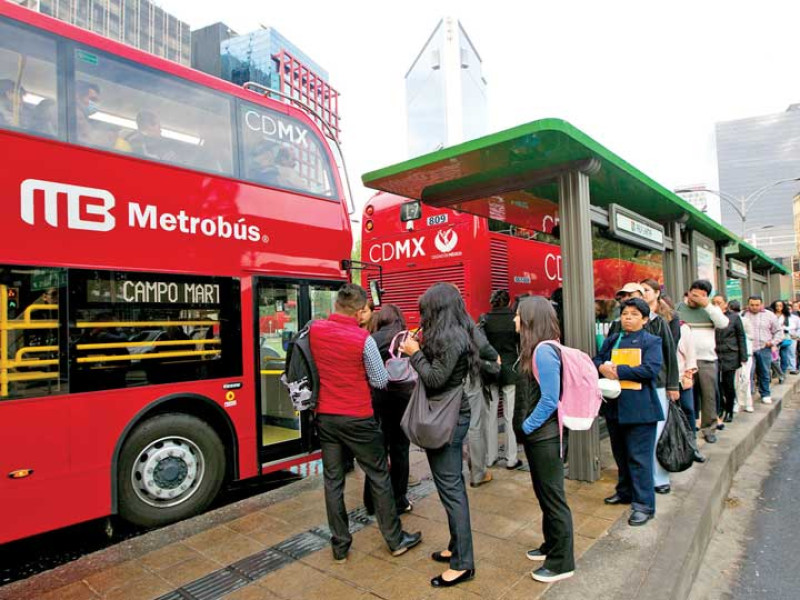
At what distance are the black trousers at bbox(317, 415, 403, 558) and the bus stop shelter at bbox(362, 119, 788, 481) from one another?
7.09ft

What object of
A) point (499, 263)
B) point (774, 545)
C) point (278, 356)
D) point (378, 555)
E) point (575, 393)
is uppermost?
point (499, 263)

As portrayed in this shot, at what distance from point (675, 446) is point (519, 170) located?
2.84m

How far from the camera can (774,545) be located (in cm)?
387

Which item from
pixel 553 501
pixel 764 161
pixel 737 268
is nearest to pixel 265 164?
pixel 553 501

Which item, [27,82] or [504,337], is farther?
[504,337]

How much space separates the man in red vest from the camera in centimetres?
319

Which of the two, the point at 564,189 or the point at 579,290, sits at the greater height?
the point at 564,189

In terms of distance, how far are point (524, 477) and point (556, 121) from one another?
10.4 feet

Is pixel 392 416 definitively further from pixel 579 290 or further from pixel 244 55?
pixel 244 55

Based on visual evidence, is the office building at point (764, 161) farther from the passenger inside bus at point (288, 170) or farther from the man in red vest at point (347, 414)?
the man in red vest at point (347, 414)

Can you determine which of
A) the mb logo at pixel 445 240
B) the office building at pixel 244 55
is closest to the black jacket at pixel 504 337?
the mb logo at pixel 445 240

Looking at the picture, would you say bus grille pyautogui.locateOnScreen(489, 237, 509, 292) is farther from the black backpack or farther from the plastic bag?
the black backpack

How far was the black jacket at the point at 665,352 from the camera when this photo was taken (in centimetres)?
397

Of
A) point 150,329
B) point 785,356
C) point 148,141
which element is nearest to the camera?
point 150,329
